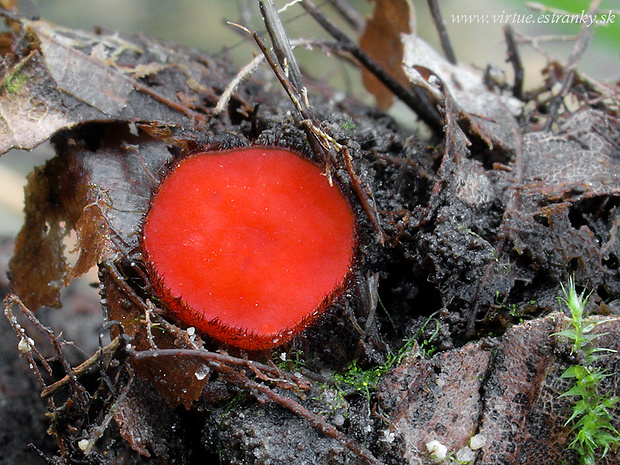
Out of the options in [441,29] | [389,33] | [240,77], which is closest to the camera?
[240,77]

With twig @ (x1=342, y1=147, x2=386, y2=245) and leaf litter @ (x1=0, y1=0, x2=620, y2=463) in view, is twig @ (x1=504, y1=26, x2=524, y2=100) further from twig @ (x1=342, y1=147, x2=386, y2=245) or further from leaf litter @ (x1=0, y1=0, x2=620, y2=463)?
twig @ (x1=342, y1=147, x2=386, y2=245)

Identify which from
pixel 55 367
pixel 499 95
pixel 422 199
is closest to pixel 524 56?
pixel 499 95

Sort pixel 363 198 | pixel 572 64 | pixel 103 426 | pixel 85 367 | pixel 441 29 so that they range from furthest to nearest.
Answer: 1. pixel 441 29
2. pixel 572 64
3. pixel 363 198
4. pixel 85 367
5. pixel 103 426

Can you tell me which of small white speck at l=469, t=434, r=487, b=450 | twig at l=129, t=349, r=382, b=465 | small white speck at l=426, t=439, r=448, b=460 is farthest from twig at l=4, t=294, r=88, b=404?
small white speck at l=469, t=434, r=487, b=450

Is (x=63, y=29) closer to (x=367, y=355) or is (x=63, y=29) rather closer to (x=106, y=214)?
(x=106, y=214)

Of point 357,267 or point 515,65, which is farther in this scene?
point 515,65

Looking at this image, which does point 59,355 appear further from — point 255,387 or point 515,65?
point 515,65

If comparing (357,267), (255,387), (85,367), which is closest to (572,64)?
(357,267)
